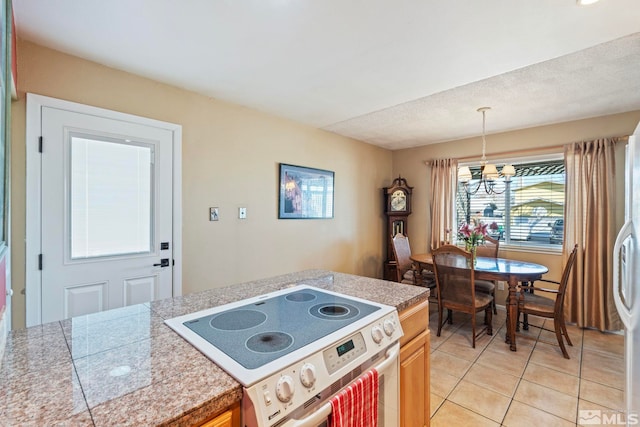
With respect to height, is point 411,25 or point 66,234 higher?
point 411,25

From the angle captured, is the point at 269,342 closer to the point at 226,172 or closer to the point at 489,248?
the point at 226,172

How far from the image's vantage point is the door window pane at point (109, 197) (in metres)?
1.99

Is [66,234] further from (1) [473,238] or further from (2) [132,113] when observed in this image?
(1) [473,238]

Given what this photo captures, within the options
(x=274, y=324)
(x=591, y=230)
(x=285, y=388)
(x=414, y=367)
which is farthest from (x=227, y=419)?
(x=591, y=230)

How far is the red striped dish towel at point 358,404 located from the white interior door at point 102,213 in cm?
198

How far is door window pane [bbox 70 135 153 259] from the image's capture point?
1.99m

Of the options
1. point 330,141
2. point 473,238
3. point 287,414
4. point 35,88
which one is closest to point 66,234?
point 35,88

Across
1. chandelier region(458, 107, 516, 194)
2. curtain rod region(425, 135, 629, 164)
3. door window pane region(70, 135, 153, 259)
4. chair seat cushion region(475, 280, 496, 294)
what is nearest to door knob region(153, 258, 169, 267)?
door window pane region(70, 135, 153, 259)

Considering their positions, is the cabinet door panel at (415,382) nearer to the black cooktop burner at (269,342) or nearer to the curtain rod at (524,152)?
the black cooktop burner at (269,342)

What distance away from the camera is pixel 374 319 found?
115cm

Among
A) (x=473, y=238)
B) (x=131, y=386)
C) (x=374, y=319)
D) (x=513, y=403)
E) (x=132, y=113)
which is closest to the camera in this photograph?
(x=131, y=386)

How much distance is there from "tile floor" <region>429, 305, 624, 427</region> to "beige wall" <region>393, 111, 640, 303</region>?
101cm

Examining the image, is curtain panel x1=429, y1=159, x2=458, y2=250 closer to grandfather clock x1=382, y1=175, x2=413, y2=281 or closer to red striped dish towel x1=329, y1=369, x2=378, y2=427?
grandfather clock x1=382, y1=175, x2=413, y2=281

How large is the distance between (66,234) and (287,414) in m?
2.02
